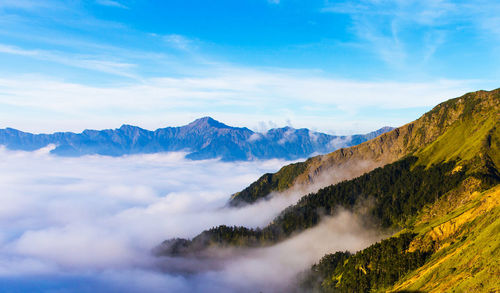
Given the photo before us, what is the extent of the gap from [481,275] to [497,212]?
67815 millimetres

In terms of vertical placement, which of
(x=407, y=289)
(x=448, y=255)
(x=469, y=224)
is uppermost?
(x=469, y=224)

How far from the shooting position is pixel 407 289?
576 ft

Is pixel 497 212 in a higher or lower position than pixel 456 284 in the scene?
higher

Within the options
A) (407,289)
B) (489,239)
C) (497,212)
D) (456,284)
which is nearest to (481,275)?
(456,284)

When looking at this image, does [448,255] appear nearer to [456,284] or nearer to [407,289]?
[407,289]

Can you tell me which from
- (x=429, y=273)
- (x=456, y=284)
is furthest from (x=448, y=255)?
(x=456, y=284)

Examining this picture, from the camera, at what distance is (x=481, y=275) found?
132875 mm

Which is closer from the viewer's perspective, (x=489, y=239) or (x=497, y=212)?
(x=489, y=239)

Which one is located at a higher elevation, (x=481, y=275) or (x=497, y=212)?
(x=497, y=212)

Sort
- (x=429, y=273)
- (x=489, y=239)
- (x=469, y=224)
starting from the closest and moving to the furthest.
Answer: (x=489, y=239) < (x=429, y=273) < (x=469, y=224)

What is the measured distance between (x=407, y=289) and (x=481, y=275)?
51.6m

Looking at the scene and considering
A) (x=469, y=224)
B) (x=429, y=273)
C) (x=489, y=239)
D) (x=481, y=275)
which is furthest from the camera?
(x=469, y=224)

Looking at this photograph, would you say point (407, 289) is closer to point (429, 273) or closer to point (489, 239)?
point (429, 273)

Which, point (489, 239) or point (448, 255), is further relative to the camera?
point (448, 255)
